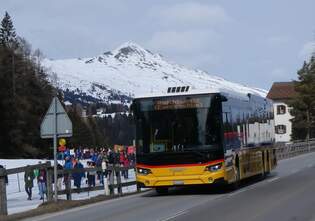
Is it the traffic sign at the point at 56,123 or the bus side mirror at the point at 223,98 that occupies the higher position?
the bus side mirror at the point at 223,98

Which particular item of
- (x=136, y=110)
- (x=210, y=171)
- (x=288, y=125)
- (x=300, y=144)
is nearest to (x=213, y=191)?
(x=210, y=171)

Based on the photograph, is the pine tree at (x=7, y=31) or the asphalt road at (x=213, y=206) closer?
the asphalt road at (x=213, y=206)

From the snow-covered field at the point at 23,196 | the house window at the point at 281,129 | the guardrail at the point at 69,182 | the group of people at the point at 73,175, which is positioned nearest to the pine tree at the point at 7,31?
the house window at the point at 281,129

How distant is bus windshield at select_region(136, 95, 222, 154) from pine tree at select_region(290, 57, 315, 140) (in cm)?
7573

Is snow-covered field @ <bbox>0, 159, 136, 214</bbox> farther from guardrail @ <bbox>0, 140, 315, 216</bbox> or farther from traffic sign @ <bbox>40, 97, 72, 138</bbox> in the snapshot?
traffic sign @ <bbox>40, 97, 72, 138</bbox>

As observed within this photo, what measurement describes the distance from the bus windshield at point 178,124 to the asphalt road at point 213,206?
1.52 meters

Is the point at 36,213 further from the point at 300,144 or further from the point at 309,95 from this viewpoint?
the point at 309,95

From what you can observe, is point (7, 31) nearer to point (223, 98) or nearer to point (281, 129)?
point (281, 129)

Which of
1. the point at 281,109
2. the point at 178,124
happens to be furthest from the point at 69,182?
the point at 281,109

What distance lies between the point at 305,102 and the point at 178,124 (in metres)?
80.0

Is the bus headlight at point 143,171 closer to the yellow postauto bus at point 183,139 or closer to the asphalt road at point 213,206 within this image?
the yellow postauto bus at point 183,139

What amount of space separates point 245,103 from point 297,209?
9.87 metres

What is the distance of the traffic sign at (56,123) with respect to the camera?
19.9 m

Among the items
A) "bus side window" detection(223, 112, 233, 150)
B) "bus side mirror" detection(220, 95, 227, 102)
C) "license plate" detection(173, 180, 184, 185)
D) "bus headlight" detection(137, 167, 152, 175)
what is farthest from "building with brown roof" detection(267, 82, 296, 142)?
"license plate" detection(173, 180, 184, 185)
